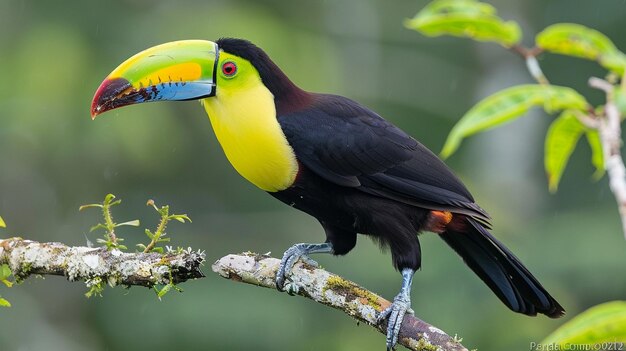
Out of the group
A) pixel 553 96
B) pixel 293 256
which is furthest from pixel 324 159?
pixel 553 96

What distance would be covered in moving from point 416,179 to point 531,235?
6.18 meters

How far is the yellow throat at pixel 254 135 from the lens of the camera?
3562 mm

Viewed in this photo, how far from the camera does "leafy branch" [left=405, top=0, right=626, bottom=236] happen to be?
2.87 metres

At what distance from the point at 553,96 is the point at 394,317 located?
2.78ft

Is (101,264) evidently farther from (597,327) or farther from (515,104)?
(597,327)

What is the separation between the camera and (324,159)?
12.2 ft

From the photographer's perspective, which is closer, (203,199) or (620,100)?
(620,100)

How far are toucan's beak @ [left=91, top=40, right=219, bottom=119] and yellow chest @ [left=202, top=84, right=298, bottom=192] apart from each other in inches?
3.7

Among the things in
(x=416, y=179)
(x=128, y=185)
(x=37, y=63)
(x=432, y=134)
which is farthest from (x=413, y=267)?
(x=432, y=134)

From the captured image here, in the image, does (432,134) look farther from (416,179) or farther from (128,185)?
(416,179)

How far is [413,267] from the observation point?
145 inches

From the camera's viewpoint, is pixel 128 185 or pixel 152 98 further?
pixel 128 185

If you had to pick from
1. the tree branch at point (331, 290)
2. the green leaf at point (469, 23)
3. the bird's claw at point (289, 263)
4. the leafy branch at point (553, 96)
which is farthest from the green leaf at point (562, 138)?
the bird's claw at point (289, 263)

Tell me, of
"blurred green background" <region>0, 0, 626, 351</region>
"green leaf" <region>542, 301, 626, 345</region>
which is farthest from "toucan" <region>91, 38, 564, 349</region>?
"blurred green background" <region>0, 0, 626, 351</region>
